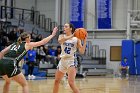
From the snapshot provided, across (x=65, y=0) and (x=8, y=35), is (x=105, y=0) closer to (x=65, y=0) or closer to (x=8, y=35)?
(x=65, y=0)

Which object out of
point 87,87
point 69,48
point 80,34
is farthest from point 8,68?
point 87,87

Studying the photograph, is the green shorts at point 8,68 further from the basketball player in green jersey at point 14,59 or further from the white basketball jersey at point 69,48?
the white basketball jersey at point 69,48

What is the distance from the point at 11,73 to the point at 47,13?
22.0 metres

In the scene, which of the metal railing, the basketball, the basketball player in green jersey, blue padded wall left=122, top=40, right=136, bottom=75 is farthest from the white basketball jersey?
the metal railing

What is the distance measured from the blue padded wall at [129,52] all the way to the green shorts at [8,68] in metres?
18.8

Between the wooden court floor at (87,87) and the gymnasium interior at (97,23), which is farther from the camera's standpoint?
the gymnasium interior at (97,23)

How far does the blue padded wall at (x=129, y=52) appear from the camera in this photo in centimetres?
2506

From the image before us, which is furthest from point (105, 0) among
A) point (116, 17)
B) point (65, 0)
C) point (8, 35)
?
point (8, 35)

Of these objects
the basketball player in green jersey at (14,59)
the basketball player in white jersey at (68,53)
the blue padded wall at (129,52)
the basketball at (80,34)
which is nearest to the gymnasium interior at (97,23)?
the blue padded wall at (129,52)

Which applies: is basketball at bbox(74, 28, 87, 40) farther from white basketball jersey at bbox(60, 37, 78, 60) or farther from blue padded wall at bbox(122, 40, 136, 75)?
blue padded wall at bbox(122, 40, 136, 75)

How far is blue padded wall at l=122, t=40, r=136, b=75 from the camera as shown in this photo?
25062 millimetres

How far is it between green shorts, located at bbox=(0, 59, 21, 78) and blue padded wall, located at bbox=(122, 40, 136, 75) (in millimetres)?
18807

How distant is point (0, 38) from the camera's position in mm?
21828

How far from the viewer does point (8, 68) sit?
6918 mm
